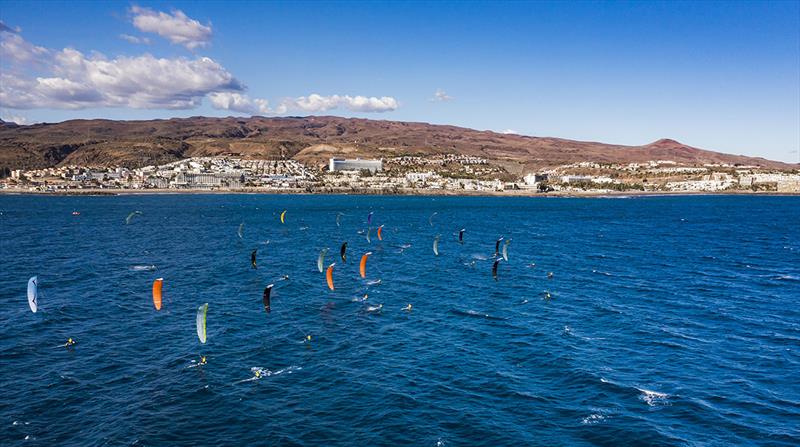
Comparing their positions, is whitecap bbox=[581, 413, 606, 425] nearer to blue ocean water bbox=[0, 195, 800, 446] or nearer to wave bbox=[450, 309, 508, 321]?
blue ocean water bbox=[0, 195, 800, 446]

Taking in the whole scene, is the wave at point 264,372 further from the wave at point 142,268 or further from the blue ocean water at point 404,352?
the wave at point 142,268

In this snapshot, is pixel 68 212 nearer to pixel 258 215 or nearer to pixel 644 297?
pixel 258 215

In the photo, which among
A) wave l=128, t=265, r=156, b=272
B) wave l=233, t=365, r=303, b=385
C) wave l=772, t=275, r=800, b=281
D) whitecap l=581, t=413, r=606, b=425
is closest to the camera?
whitecap l=581, t=413, r=606, b=425

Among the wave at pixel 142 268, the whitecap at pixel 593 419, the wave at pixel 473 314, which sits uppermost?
the wave at pixel 142 268

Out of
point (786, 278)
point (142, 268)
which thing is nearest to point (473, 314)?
point (142, 268)

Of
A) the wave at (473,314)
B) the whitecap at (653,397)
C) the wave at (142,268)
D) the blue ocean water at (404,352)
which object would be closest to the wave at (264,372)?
the blue ocean water at (404,352)

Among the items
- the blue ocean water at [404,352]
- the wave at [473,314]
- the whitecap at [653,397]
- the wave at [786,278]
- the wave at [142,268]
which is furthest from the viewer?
the wave at [142,268]

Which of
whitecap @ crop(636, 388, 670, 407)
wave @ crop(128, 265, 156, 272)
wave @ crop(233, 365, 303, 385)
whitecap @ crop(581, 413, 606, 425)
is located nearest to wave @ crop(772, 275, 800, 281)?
whitecap @ crop(636, 388, 670, 407)

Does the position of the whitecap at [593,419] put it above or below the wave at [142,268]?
below

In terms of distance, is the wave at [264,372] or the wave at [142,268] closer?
the wave at [264,372]

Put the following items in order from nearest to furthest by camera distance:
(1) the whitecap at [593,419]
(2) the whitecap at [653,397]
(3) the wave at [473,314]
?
1. (1) the whitecap at [593,419]
2. (2) the whitecap at [653,397]
3. (3) the wave at [473,314]
